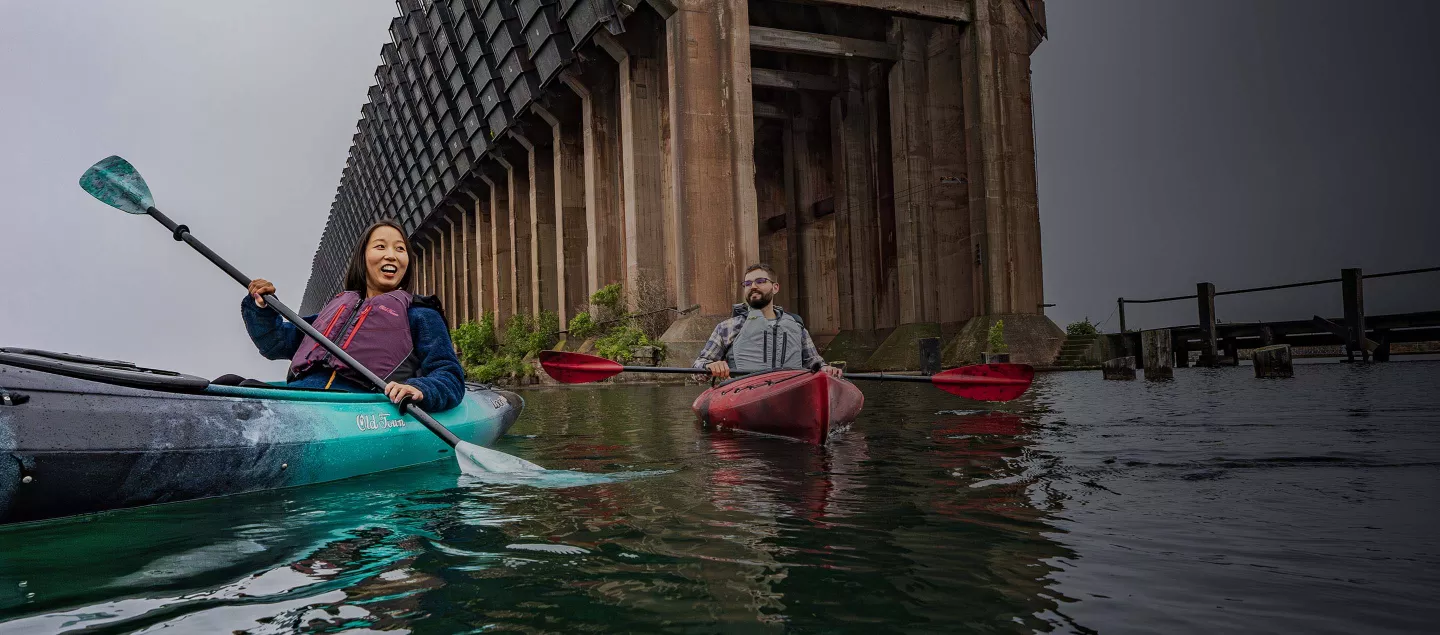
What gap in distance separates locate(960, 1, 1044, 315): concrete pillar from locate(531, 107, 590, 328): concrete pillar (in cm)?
1537

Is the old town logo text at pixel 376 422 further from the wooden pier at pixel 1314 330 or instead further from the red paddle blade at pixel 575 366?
the wooden pier at pixel 1314 330

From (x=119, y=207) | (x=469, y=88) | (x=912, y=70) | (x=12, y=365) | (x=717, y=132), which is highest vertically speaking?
(x=469, y=88)

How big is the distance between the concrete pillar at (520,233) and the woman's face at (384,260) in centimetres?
3436

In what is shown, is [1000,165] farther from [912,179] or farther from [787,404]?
[787,404]

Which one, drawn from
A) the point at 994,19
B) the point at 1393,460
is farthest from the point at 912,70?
the point at 1393,460

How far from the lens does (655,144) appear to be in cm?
2497

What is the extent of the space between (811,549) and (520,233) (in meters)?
38.6

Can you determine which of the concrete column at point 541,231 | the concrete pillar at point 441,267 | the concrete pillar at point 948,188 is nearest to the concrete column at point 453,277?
the concrete pillar at point 441,267

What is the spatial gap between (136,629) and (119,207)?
4402 millimetres

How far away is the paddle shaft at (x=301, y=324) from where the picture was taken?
4816mm

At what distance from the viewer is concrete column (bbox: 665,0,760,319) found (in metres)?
20.7

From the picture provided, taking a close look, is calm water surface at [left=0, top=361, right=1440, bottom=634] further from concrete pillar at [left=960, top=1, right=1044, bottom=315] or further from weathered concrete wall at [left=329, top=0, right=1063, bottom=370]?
concrete pillar at [left=960, top=1, right=1044, bottom=315]

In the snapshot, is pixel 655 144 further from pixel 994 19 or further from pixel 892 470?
pixel 892 470

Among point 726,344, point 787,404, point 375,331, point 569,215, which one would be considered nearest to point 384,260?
point 375,331
